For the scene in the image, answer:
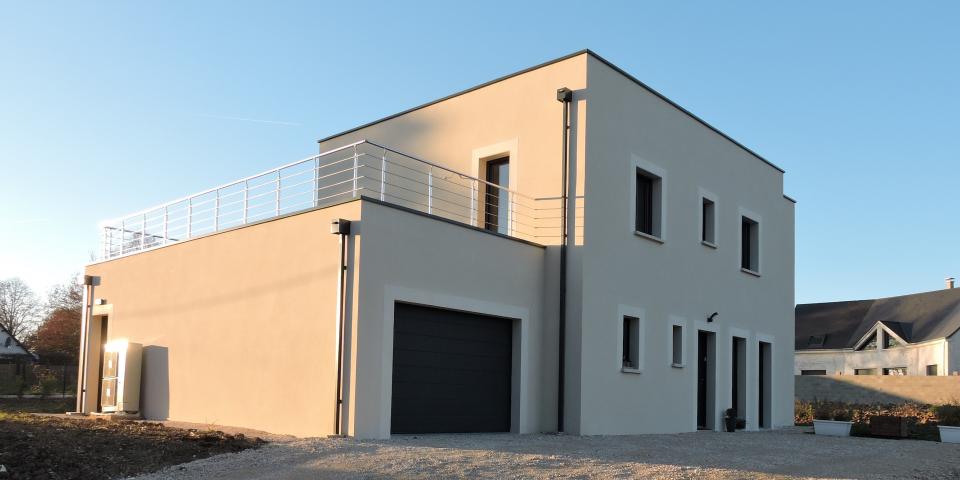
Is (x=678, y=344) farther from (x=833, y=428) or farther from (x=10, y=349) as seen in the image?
(x=10, y=349)

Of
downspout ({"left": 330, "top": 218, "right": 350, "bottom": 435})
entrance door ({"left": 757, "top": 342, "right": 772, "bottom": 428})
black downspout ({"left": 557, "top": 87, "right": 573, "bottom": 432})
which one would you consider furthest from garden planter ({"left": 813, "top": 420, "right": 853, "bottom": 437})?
downspout ({"left": 330, "top": 218, "right": 350, "bottom": 435})

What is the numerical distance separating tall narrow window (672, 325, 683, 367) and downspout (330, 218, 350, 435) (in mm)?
7967

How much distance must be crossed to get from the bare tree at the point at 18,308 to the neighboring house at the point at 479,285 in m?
38.7

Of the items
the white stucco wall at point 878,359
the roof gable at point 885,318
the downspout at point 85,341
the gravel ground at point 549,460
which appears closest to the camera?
the gravel ground at point 549,460

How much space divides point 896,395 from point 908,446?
17.1 metres

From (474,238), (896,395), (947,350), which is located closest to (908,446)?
Result: (474,238)

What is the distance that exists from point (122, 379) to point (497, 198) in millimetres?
7583

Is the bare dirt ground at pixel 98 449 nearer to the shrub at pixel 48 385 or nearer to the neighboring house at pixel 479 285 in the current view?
the neighboring house at pixel 479 285

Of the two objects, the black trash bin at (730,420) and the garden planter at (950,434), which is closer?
the garden planter at (950,434)

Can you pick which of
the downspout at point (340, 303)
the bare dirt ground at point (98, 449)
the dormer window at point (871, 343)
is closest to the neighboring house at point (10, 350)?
the bare dirt ground at point (98, 449)

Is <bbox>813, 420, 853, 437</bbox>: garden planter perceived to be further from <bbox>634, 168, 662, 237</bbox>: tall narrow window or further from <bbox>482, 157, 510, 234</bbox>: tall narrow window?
<bbox>482, 157, 510, 234</bbox>: tall narrow window

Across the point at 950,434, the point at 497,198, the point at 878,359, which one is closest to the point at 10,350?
the point at 497,198

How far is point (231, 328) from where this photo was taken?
14.3 metres

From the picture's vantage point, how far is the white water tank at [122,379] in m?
15.9
